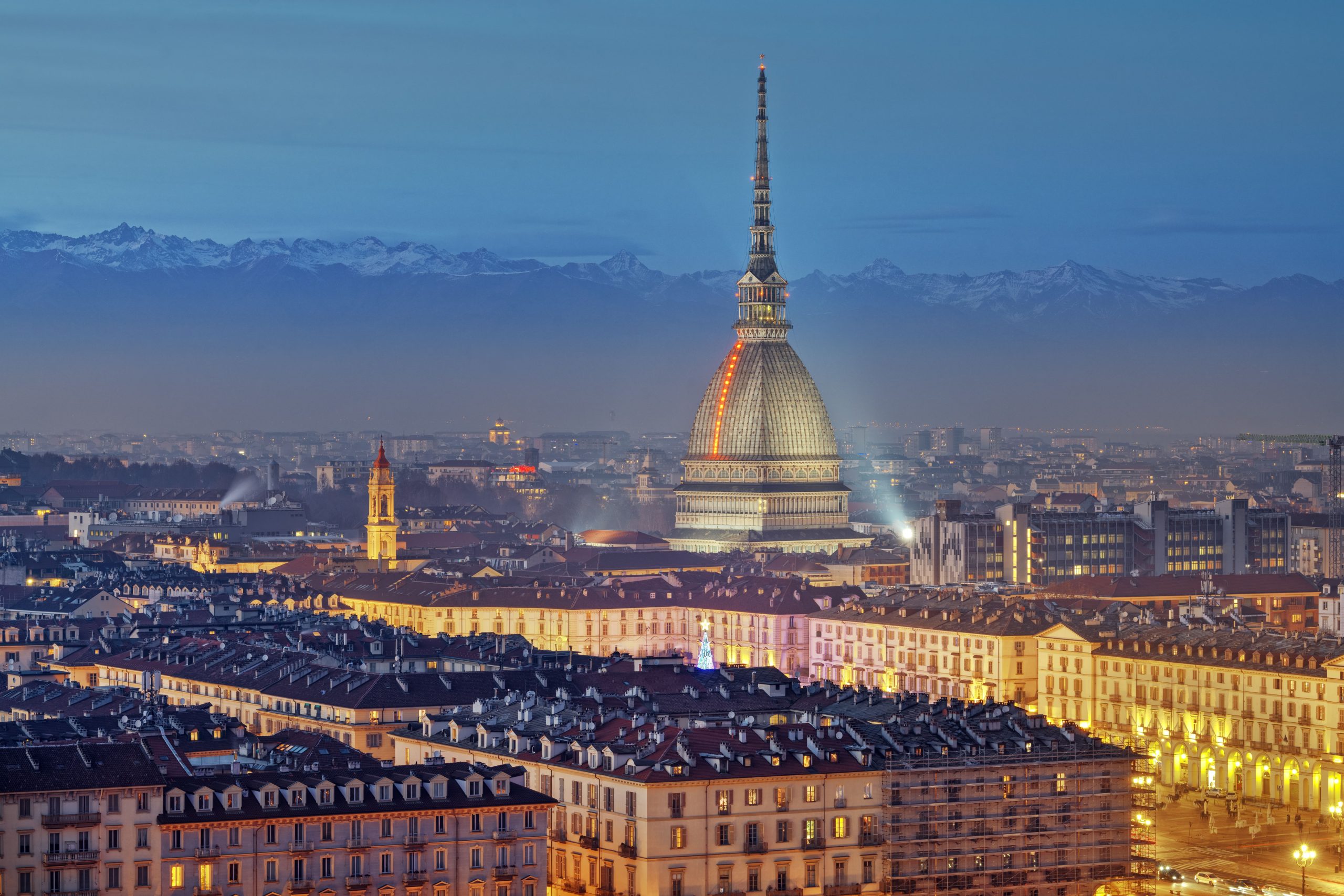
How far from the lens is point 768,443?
19725cm

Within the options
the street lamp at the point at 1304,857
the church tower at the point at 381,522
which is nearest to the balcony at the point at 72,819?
the street lamp at the point at 1304,857

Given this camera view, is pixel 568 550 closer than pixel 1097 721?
No

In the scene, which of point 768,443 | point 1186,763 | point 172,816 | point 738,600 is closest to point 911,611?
point 738,600

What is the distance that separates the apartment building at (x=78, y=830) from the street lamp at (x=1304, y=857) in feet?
86.2

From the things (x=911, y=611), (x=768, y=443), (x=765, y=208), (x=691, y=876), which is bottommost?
(x=691, y=876)

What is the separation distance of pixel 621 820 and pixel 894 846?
6036 mm

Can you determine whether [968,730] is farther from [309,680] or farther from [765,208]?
[765,208]

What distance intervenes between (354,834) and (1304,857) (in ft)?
78.8

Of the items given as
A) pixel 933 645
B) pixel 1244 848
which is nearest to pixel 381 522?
pixel 933 645

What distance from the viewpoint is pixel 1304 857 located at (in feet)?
237

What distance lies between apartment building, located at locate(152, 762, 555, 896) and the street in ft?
52.9

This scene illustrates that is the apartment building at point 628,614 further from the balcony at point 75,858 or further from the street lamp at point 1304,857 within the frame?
the balcony at point 75,858

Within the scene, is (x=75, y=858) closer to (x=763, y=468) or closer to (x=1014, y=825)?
(x=1014, y=825)

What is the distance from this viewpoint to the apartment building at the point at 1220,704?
87.4 m
